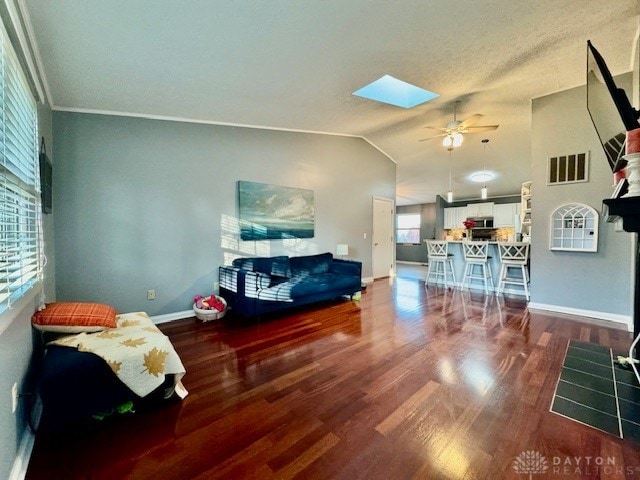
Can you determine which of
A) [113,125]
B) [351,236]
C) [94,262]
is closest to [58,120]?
[113,125]

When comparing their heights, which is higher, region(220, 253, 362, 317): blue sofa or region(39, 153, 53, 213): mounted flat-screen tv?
region(39, 153, 53, 213): mounted flat-screen tv

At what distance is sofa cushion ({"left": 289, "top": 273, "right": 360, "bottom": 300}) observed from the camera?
3.66 m

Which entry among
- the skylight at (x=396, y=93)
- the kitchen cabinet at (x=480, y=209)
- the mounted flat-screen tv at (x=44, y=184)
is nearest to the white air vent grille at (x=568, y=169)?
the skylight at (x=396, y=93)

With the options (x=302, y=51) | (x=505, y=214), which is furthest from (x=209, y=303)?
(x=505, y=214)

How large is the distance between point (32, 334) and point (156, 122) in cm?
261

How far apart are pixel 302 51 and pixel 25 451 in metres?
3.27

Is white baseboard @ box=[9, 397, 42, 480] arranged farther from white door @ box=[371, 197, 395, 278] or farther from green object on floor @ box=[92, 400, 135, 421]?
white door @ box=[371, 197, 395, 278]

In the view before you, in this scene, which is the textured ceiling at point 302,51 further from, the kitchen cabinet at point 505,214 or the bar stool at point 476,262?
the kitchen cabinet at point 505,214

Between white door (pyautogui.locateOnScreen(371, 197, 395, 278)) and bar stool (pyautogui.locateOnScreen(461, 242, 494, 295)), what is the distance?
71.3 inches

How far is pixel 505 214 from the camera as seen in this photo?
8.18 metres

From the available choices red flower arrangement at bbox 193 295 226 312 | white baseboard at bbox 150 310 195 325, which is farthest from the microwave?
white baseboard at bbox 150 310 195 325

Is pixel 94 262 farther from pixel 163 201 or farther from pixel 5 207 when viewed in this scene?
pixel 5 207

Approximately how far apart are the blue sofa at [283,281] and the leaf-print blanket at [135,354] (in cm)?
142

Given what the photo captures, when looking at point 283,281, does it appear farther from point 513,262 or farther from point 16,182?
point 513,262
